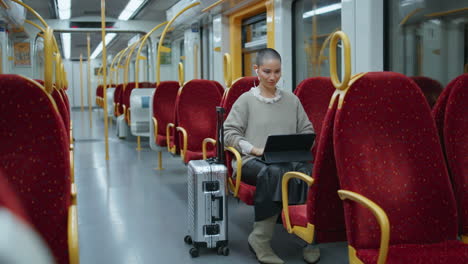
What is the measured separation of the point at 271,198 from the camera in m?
3.07

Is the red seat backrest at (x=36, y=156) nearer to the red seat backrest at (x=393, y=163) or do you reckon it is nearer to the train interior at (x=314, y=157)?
the train interior at (x=314, y=157)

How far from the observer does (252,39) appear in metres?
7.67

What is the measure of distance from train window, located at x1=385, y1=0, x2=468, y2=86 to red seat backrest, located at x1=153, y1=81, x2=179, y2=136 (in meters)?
3.31

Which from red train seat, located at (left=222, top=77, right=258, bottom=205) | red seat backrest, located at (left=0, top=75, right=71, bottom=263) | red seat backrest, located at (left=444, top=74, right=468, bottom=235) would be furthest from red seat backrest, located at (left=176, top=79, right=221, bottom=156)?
red seat backrest, located at (left=0, top=75, right=71, bottom=263)

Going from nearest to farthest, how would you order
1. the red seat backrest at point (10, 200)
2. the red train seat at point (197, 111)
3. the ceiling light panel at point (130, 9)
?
the red seat backrest at point (10, 200)
the red train seat at point (197, 111)
the ceiling light panel at point (130, 9)

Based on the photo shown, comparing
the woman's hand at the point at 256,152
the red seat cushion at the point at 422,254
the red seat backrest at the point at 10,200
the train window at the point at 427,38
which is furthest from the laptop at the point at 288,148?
the red seat backrest at the point at 10,200

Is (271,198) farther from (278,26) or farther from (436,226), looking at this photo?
(278,26)

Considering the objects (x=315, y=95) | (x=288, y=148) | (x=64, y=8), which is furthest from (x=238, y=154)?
(x=64, y=8)

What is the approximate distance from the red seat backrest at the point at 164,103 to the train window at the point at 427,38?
3.31 meters

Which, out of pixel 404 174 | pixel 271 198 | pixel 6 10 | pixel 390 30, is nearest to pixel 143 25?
pixel 6 10

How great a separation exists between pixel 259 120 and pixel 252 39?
447cm

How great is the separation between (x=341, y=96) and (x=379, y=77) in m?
0.20

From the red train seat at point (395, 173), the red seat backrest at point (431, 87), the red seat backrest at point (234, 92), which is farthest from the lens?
the red seat backrest at point (234, 92)

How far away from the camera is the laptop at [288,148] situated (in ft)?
10.1
